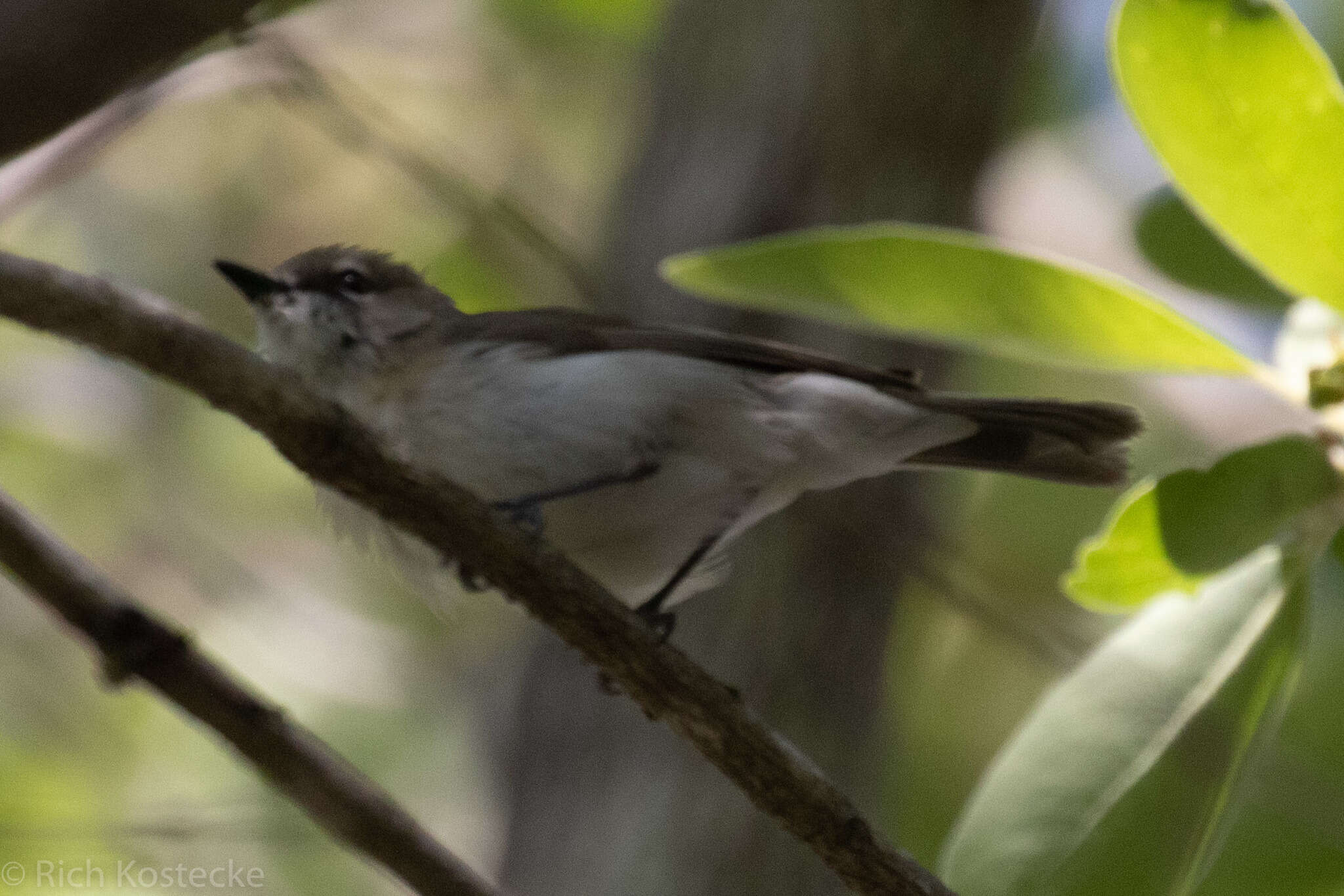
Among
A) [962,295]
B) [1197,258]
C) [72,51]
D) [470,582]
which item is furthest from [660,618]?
[72,51]

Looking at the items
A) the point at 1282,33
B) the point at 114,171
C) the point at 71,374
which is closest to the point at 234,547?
the point at 71,374

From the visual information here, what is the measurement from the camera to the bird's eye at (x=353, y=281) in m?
3.04

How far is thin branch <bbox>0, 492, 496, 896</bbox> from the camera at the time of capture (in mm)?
1860

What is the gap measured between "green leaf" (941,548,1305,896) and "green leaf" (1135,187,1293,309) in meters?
0.75

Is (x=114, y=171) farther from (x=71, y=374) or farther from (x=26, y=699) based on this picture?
(x=26, y=699)

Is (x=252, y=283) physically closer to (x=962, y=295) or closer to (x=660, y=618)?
(x=660, y=618)

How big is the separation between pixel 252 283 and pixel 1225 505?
1.98m

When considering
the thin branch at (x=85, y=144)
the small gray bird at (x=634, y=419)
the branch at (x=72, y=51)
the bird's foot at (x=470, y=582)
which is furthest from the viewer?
the small gray bird at (x=634, y=419)

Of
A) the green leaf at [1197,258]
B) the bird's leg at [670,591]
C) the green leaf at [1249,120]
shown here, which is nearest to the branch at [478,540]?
the bird's leg at [670,591]

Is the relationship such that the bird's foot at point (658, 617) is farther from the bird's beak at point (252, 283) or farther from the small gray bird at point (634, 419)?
the bird's beak at point (252, 283)

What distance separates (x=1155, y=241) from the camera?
9.34ft

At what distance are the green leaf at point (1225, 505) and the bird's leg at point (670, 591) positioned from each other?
1.01m

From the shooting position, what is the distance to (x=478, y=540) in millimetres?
1889

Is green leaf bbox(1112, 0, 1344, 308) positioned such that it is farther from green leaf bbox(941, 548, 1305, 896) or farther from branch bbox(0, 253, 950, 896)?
branch bbox(0, 253, 950, 896)
